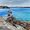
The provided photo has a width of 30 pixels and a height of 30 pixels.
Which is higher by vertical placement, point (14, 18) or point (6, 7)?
point (6, 7)

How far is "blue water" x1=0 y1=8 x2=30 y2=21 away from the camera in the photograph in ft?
3.38

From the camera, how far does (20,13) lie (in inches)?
43.6

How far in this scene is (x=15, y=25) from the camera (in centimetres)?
92

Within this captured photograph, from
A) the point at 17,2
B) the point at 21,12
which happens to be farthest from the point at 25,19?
the point at 17,2

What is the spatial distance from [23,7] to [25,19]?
228 mm

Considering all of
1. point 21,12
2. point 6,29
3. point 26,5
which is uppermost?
point 26,5

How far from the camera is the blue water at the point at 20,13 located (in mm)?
1031

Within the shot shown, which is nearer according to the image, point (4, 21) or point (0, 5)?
point (4, 21)

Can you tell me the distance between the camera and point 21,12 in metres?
1.12

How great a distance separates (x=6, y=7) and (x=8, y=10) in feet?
0.27

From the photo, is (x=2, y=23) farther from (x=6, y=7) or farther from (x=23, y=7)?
(x=23, y=7)

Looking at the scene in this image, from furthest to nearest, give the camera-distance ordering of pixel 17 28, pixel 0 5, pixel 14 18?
pixel 0 5
pixel 14 18
pixel 17 28

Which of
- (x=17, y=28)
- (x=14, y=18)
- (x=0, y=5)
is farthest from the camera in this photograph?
(x=0, y=5)

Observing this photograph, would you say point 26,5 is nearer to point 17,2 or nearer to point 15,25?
point 17,2
